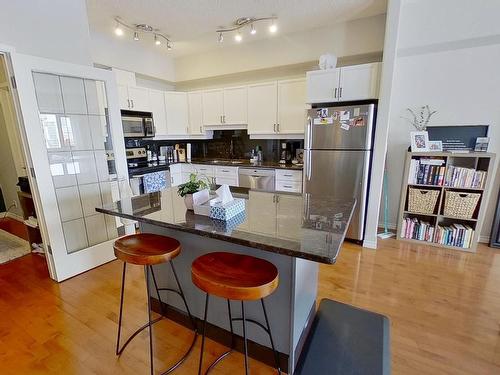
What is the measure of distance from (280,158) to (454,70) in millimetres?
2476

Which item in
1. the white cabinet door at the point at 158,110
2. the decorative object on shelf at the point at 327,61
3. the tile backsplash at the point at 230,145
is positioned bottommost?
the tile backsplash at the point at 230,145

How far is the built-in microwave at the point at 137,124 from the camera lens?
364 centimetres

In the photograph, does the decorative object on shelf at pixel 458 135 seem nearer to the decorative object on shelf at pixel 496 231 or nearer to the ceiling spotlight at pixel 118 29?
the decorative object on shelf at pixel 496 231

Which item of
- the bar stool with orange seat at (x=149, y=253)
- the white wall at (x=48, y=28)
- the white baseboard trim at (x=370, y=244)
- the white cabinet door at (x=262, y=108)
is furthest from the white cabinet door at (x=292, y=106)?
the bar stool with orange seat at (x=149, y=253)

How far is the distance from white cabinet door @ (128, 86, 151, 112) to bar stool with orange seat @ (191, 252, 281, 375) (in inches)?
134

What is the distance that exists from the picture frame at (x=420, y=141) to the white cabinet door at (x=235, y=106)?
239 centimetres

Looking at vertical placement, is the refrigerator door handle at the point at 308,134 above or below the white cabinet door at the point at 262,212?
above

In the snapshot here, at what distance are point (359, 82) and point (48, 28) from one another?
10.6ft

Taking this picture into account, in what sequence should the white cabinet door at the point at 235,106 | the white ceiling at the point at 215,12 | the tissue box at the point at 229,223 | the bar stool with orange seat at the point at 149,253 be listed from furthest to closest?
the white cabinet door at the point at 235,106 < the white ceiling at the point at 215,12 < the bar stool with orange seat at the point at 149,253 < the tissue box at the point at 229,223

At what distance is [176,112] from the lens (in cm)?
452

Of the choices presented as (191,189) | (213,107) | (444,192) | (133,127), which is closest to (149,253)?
(191,189)

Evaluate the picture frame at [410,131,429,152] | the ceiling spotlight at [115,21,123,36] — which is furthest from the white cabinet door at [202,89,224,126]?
the picture frame at [410,131,429,152]

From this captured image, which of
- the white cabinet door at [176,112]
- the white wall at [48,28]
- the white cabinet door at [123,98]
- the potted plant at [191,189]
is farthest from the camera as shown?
the white cabinet door at [176,112]

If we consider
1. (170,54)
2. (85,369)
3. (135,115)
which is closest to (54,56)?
(135,115)
